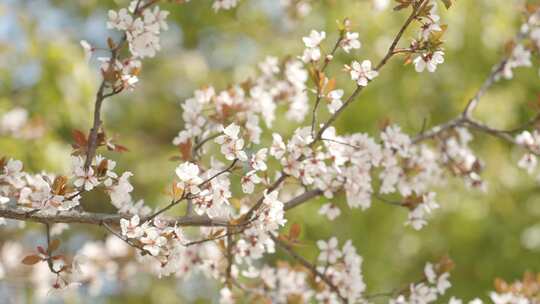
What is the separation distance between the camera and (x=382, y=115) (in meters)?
4.17

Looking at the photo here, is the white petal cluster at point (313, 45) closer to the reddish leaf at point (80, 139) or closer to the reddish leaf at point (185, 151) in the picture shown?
the reddish leaf at point (185, 151)

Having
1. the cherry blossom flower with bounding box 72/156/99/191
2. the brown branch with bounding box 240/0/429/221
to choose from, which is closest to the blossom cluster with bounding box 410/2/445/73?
the brown branch with bounding box 240/0/429/221

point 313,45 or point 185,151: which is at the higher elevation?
point 313,45

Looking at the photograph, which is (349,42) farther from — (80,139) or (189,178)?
(80,139)

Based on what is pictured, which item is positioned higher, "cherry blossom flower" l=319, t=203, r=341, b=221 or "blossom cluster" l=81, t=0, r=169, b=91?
"blossom cluster" l=81, t=0, r=169, b=91

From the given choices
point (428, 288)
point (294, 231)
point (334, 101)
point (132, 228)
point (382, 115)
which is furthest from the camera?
point (382, 115)

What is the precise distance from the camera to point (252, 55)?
17.7 feet

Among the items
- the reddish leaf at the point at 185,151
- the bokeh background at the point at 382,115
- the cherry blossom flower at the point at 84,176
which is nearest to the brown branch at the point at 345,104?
the reddish leaf at the point at 185,151

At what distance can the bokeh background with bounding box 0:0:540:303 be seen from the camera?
3871 millimetres

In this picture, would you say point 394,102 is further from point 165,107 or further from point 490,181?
point 165,107

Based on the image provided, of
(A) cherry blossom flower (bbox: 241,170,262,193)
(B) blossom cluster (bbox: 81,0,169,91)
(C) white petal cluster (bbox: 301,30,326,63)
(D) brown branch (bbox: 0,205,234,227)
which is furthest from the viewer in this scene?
(C) white petal cluster (bbox: 301,30,326,63)

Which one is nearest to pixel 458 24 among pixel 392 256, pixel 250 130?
pixel 392 256

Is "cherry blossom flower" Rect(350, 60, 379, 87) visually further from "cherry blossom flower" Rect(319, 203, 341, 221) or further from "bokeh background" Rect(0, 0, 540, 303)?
"bokeh background" Rect(0, 0, 540, 303)

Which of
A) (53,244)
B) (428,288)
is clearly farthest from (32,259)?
(428,288)
